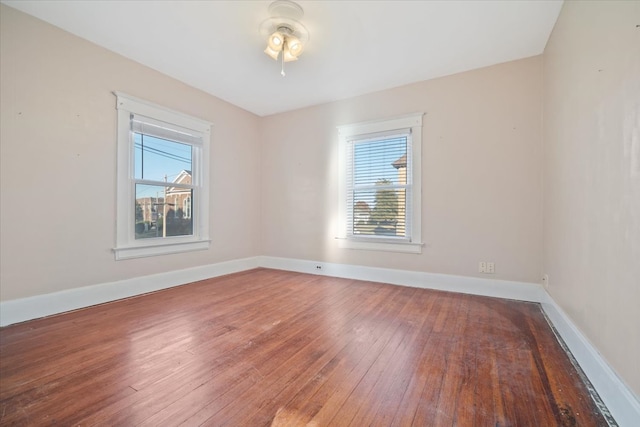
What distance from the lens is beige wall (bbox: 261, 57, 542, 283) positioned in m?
2.99

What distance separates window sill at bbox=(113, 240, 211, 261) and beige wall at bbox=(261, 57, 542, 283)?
1.81 meters

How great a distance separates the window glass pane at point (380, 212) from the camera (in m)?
3.72

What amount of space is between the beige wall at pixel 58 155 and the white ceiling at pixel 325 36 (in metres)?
0.21

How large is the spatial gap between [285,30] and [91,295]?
331 centimetres

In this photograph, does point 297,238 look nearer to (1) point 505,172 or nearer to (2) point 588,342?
(1) point 505,172

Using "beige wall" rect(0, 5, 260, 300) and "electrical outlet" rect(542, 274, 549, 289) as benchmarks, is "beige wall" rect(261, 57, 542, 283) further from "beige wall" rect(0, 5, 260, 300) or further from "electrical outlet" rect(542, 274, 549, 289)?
"beige wall" rect(0, 5, 260, 300)

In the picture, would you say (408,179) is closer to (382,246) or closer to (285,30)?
(382,246)

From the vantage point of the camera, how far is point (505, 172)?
3.09 meters

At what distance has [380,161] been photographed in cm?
388

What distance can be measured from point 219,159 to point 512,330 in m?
4.21

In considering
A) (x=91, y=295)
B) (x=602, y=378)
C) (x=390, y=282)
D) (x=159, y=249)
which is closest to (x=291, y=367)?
(x=602, y=378)

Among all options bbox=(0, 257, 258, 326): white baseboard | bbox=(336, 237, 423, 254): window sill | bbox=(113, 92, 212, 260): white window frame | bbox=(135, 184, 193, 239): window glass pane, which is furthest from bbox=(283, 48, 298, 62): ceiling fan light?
bbox=(0, 257, 258, 326): white baseboard

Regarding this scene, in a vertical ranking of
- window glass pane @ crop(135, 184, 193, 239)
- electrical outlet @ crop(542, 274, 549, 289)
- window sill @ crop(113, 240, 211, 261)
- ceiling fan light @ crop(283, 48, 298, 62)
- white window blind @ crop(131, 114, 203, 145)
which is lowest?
electrical outlet @ crop(542, 274, 549, 289)

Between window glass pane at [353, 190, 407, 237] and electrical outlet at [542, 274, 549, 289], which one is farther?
window glass pane at [353, 190, 407, 237]
